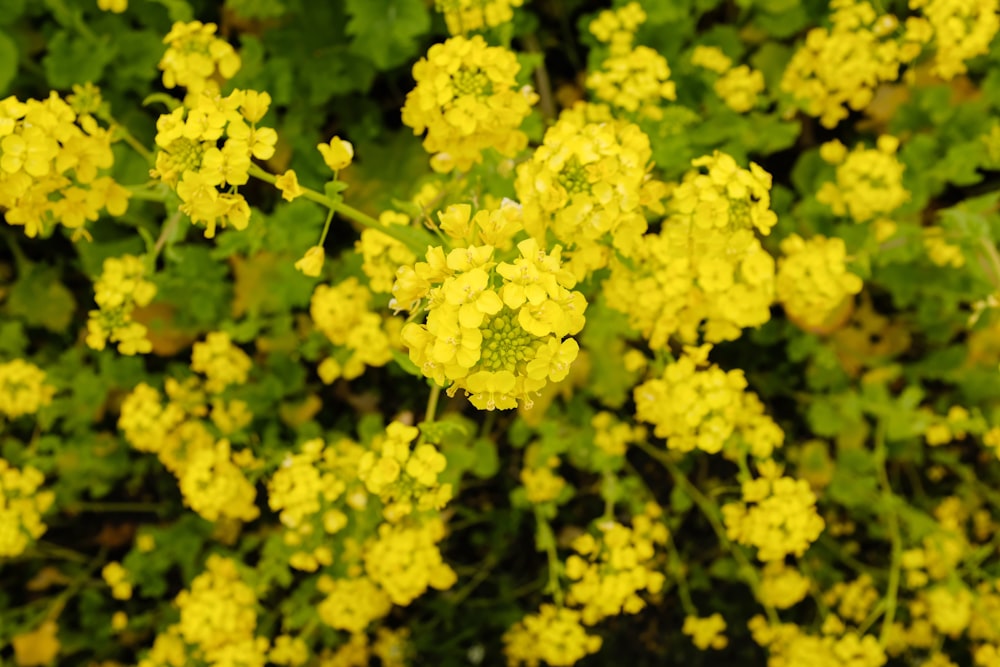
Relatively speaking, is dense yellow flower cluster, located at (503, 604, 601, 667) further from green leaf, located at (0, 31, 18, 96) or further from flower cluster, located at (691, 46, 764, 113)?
green leaf, located at (0, 31, 18, 96)

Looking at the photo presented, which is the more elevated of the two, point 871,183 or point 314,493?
point 871,183

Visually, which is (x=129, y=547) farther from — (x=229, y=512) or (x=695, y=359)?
(x=695, y=359)

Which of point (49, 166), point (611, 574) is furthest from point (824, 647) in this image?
point (49, 166)

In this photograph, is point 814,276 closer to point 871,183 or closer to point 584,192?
point 871,183

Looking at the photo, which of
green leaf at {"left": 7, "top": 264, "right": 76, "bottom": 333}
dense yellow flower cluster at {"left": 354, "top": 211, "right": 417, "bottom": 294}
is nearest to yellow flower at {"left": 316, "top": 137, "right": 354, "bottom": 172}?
dense yellow flower cluster at {"left": 354, "top": 211, "right": 417, "bottom": 294}

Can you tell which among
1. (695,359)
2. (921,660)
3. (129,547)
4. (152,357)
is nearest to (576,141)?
(695,359)

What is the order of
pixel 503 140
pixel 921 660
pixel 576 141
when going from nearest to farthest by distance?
1. pixel 576 141
2. pixel 503 140
3. pixel 921 660

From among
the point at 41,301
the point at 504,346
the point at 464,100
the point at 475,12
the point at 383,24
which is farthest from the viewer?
the point at 41,301
